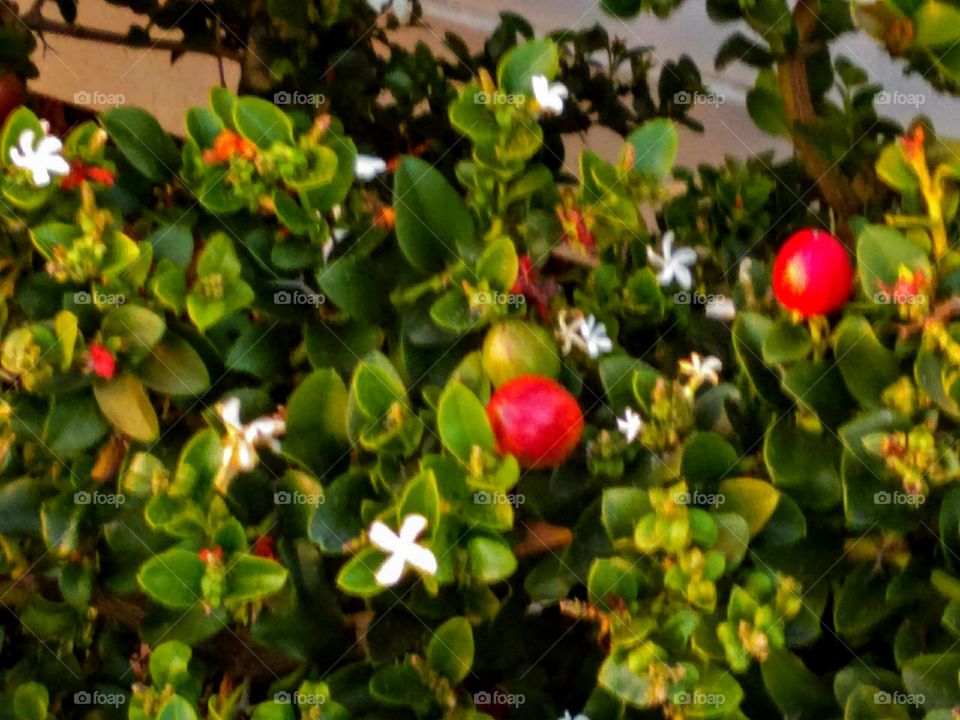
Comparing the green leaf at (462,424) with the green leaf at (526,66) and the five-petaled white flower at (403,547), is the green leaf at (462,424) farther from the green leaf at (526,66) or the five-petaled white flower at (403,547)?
the green leaf at (526,66)

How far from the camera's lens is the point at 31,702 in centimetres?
64

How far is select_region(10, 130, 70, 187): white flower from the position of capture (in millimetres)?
570

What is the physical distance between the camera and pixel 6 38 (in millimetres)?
795

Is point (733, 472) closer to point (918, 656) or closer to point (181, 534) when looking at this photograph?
point (918, 656)

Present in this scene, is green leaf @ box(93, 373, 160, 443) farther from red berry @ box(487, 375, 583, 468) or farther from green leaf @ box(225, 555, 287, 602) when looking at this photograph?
red berry @ box(487, 375, 583, 468)

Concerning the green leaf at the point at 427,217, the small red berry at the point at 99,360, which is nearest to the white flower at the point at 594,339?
the green leaf at the point at 427,217

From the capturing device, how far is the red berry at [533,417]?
0.54 m

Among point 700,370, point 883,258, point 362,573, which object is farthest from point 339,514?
point 883,258

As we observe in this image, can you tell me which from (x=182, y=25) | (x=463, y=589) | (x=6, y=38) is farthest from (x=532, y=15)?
(x=463, y=589)

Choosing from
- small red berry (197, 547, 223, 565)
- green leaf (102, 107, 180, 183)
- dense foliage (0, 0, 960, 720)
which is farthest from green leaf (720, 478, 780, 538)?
green leaf (102, 107, 180, 183)

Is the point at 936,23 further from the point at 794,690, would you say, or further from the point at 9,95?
the point at 9,95

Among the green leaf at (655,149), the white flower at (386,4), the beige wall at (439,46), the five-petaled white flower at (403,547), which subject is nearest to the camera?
the five-petaled white flower at (403,547)

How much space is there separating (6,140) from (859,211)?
24.8 inches

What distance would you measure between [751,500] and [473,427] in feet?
0.57
